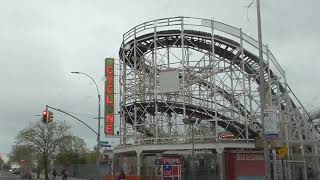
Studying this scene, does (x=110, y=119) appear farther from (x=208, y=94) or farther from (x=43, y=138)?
(x=43, y=138)

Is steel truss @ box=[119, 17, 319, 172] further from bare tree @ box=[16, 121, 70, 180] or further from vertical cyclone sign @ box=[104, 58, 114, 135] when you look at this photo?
bare tree @ box=[16, 121, 70, 180]

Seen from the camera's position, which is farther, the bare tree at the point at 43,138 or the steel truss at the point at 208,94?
the bare tree at the point at 43,138

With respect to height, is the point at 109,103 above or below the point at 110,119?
above

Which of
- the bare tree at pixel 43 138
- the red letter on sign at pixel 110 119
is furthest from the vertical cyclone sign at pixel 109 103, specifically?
the bare tree at pixel 43 138

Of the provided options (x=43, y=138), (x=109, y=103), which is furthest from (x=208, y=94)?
(x=43, y=138)

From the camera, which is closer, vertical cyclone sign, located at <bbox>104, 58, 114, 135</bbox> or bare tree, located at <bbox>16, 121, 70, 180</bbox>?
vertical cyclone sign, located at <bbox>104, 58, 114, 135</bbox>

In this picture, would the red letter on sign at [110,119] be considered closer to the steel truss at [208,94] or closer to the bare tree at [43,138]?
the steel truss at [208,94]

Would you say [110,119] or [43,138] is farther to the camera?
[43,138]

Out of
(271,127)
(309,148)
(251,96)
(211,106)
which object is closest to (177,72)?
(211,106)

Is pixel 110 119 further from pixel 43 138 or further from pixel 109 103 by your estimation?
pixel 43 138

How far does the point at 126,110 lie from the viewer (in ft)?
152

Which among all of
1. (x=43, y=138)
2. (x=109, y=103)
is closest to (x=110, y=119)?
(x=109, y=103)

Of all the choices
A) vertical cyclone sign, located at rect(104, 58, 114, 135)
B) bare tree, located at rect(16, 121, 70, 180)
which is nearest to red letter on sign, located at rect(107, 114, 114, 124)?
vertical cyclone sign, located at rect(104, 58, 114, 135)

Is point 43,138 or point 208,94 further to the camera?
point 43,138
